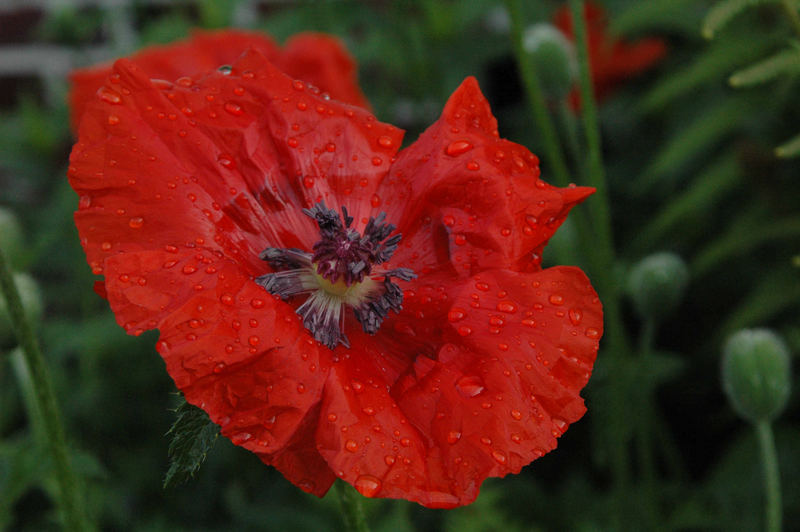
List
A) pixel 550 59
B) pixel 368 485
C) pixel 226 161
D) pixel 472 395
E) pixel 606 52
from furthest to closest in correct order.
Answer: pixel 606 52, pixel 550 59, pixel 226 161, pixel 472 395, pixel 368 485

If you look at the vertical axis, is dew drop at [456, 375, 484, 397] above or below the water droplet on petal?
above

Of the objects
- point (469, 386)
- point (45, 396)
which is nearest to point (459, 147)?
point (469, 386)

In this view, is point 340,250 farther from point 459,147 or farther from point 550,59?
point 550,59

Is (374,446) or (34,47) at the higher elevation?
(374,446)

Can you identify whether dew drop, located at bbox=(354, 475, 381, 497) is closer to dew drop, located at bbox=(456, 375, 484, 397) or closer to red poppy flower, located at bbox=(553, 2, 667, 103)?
dew drop, located at bbox=(456, 375, 484, 397)

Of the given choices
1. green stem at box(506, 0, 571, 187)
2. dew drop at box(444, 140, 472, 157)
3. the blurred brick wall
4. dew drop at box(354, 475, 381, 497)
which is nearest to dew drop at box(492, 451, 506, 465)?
dew drop at box(354, 475, 381, 497)
